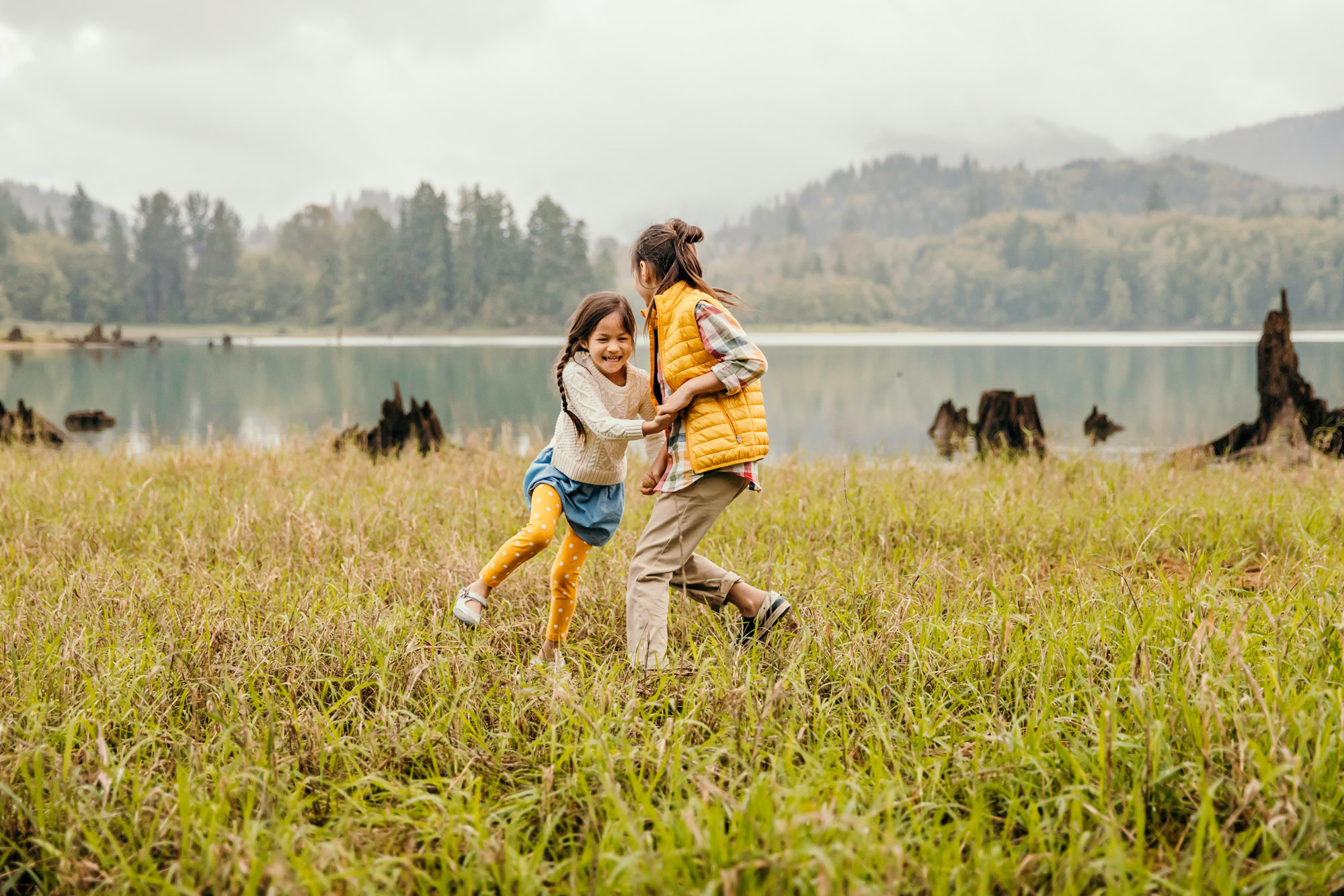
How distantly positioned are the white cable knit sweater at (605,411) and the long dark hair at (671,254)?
1.46ft

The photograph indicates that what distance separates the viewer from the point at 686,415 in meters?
3.54

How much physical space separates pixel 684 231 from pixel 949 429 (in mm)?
13256

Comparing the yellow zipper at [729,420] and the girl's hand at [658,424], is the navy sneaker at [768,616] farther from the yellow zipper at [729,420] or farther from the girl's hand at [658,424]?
the girl's hand at [658,424]

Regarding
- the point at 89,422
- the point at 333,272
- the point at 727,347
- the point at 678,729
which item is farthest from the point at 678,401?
the point at 333,272

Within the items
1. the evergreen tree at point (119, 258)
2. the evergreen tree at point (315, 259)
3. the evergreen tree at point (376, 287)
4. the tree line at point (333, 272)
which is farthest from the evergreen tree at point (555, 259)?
the evergreen tree at point (119, 258)

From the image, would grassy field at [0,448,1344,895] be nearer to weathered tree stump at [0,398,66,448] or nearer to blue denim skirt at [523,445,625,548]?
blue denim skirt at [523,445,625,548]

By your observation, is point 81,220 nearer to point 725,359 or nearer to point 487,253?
point 487,253

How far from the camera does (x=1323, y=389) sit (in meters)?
24.4

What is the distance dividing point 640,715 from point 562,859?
76 centimetres

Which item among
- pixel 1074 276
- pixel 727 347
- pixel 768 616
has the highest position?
pixel 1074 276

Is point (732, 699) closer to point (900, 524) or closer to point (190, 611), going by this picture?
point (190, 611)

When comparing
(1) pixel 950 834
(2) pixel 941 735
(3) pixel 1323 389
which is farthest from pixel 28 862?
(3) pixel 1323 389

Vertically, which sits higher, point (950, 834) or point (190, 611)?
point (190, 611)

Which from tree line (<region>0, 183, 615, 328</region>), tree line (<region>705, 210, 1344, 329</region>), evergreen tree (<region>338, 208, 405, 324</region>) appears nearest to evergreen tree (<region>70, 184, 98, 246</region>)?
tree line (<region>0, 183, 615, 328</region>)
